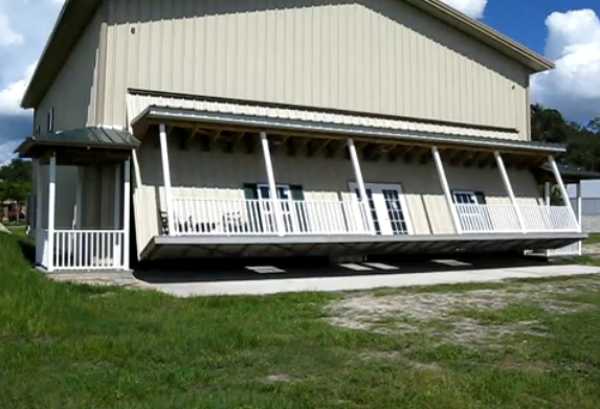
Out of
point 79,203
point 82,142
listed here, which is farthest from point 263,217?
point 79,203

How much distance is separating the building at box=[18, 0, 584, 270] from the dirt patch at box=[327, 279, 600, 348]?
364 cm

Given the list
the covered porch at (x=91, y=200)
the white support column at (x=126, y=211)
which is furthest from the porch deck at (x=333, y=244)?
the covered porch at (x=91, y=200)

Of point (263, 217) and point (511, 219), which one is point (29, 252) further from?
point (511, 219)

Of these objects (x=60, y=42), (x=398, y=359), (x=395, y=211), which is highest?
(x=60, y=42)

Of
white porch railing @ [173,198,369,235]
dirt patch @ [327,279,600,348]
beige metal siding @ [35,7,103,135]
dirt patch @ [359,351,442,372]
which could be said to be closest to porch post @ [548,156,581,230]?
dirt patch @ [327,279,600,348]

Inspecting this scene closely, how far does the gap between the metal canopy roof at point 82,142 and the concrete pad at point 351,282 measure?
10.6 ft

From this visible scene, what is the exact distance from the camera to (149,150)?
1477 cm

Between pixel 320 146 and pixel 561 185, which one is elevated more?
Result: pixel 320 146

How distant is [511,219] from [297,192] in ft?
20.4

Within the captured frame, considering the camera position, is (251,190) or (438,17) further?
(438,17)

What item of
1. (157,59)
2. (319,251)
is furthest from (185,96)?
(319,251)

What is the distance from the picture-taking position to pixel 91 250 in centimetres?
1380

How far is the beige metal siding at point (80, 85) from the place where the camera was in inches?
603

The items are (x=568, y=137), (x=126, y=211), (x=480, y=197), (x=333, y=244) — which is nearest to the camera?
(x=126, y=211)
